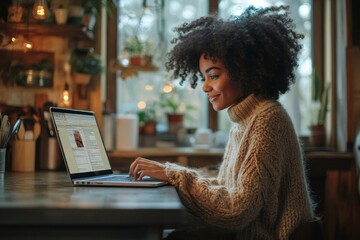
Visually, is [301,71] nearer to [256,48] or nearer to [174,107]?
[174,107]

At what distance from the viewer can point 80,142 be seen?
5.20ft

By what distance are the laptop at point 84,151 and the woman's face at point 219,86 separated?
0.34m

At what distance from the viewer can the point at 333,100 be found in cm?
305

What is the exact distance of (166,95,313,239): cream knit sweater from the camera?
4.24 ft

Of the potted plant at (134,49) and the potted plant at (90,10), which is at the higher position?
the potted plant at (90,10)

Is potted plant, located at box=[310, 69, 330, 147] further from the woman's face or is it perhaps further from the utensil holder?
the utensil holder

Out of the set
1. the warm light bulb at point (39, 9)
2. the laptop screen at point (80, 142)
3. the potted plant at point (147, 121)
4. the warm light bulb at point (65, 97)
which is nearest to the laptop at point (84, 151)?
the laptop screen at point (80, 142)

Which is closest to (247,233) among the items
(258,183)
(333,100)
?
(258,183)

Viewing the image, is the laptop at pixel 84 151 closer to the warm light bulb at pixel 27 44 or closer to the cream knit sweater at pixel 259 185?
the cream knit sweater at pixel 259 185

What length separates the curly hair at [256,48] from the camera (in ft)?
4.91

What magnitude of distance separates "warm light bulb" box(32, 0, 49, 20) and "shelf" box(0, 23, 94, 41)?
5 cm

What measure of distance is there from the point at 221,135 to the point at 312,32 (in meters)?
0.91

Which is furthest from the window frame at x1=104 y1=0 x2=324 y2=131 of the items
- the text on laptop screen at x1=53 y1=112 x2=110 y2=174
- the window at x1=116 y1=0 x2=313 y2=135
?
the text on laptop screen at x1=53 y1=112 x2=110 y2=174

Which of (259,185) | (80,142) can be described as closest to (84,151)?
(80,142)
